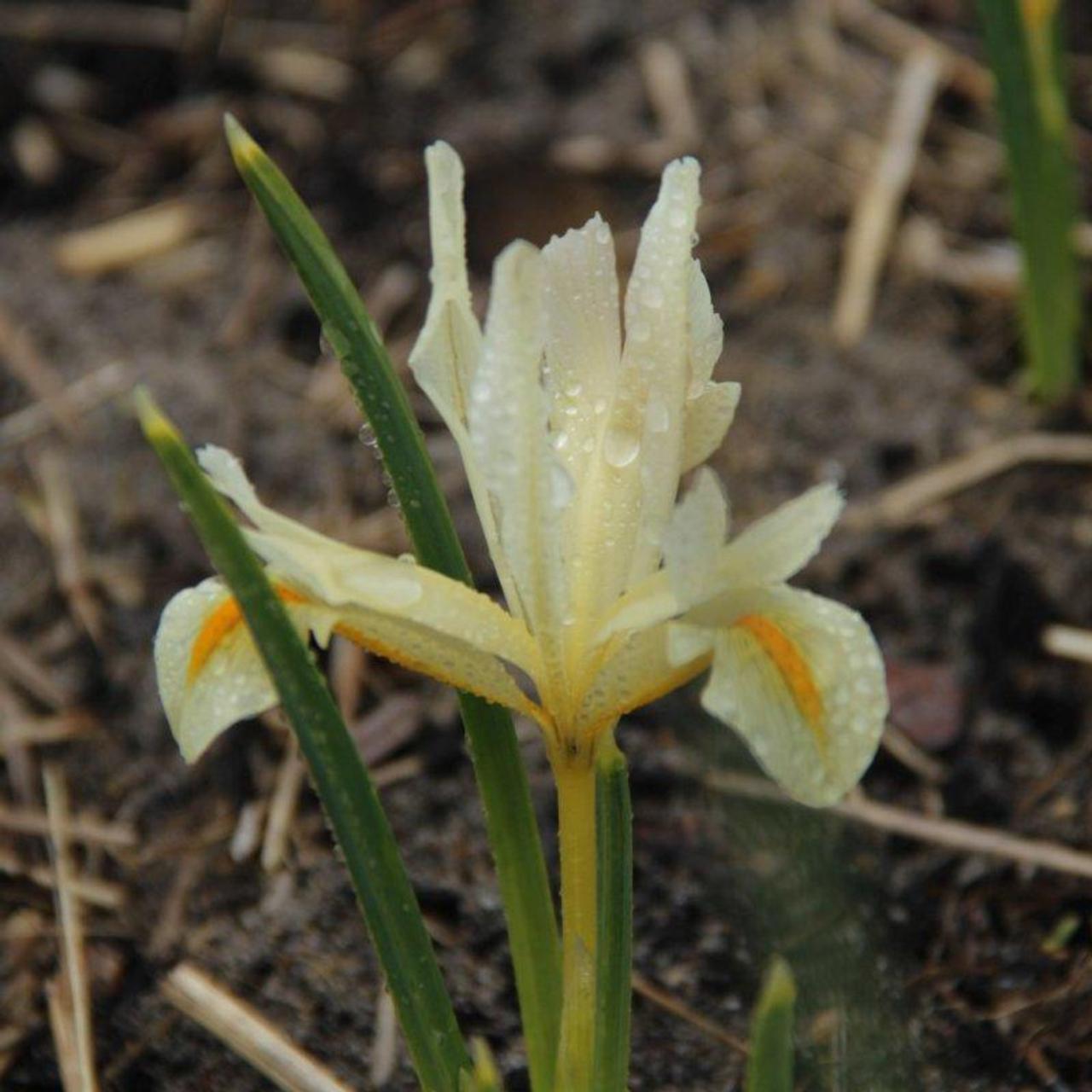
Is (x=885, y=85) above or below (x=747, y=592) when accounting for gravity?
below

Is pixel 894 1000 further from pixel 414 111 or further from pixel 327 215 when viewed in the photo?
pixel 414 111

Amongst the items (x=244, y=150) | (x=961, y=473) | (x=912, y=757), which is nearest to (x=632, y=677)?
(x=244, y=150)

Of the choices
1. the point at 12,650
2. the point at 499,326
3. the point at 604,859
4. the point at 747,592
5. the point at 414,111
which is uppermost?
the point at 499,326

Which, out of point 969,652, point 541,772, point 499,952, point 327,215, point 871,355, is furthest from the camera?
point 327,215

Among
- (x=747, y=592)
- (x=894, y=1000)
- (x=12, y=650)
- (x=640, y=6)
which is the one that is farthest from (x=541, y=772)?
(x=640, y=6)

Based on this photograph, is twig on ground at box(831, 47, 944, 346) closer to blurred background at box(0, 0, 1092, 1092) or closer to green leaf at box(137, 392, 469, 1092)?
blurred background at box(0, 0, 1092, 1092)

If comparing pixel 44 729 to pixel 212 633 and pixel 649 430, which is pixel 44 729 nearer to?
pixel 212 633

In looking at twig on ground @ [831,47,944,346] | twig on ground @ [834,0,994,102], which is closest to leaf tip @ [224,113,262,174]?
twig on ground @ [831,47,944,346]

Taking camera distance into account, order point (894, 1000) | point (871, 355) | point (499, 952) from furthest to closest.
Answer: point (871, 355), point (499, 952), point (894, 1000)
